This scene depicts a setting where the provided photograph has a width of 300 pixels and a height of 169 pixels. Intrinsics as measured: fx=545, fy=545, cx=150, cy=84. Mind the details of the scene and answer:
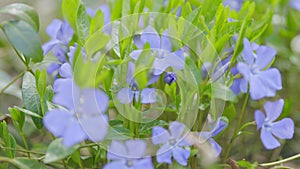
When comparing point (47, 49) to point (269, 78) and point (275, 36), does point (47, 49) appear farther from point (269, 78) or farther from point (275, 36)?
point (275, 36)

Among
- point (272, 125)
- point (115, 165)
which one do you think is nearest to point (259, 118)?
point (272, 125)

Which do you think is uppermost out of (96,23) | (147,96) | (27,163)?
(96,23)

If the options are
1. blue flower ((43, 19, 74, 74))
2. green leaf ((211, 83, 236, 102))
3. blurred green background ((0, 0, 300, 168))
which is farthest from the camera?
blurred green background ((0, 0, 300, 168))

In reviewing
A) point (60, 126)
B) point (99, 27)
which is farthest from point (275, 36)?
point (60, 126)

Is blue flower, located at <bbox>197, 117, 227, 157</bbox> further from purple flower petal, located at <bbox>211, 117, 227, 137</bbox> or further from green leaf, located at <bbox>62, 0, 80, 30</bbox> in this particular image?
green leaf, located at <bbox>62, 0, 80, 30</bbox>

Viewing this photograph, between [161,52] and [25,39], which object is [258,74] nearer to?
[161,52]

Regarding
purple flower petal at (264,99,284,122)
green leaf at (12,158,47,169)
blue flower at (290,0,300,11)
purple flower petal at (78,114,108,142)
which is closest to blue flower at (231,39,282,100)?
purple flower petal at (264,99,284,122)
